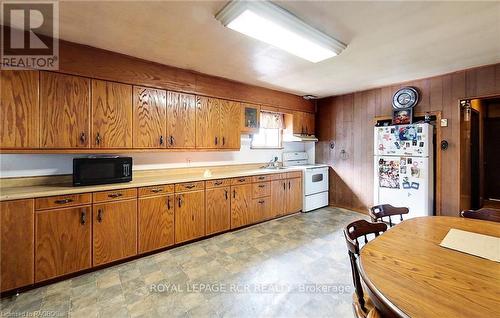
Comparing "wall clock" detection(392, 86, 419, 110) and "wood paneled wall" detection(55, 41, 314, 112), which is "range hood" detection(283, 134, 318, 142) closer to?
"wood paneled wall" detection(55, 41, 314, 112)

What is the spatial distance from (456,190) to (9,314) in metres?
5.33

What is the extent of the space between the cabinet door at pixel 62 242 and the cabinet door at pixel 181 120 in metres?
1.30

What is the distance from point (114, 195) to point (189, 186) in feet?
2.90

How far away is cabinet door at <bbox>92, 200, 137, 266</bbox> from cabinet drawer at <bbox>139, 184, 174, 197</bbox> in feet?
0.44

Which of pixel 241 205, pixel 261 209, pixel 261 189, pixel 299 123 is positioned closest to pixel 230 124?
pixel 261 189

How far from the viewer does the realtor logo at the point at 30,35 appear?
6.00ft

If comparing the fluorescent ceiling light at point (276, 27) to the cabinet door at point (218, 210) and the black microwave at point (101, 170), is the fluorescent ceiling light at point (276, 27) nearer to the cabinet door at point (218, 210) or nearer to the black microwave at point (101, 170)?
the black microwave at point (101, 170)

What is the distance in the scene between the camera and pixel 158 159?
330 centimetres

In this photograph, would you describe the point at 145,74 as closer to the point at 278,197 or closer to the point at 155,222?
the point at 155,222

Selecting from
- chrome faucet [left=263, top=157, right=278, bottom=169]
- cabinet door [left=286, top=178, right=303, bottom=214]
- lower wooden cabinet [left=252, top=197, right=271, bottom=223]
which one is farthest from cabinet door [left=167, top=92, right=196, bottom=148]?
cabinet door [left=286, top=178, right=303, bottom=214]

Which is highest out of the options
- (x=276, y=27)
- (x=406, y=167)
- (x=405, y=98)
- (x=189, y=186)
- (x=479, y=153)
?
(x=276, y=27)

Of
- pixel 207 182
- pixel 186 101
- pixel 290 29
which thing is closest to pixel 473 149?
pixel 290 29

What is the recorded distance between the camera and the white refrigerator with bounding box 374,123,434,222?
3355 mm

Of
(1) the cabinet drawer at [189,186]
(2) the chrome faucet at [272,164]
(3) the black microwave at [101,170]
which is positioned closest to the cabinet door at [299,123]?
(2) the chrome faucet at [272,164]
